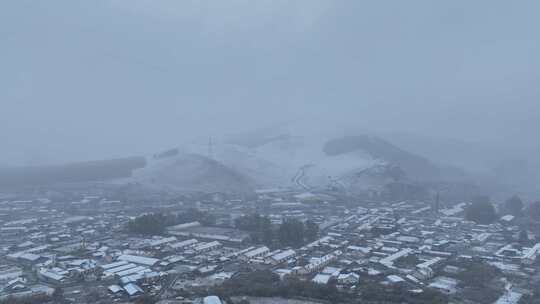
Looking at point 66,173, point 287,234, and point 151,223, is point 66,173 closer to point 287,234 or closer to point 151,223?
point 151,223

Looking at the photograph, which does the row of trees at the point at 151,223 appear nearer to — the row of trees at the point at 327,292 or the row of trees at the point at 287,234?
the row of trees at the point at 287,234

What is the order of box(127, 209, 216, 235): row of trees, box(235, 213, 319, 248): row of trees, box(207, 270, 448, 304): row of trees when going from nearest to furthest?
box(207, 270, 448, 304): row of trees < box(235, 213, 319, 248): row of trees < box(127, 209, 216, 235): row of trees

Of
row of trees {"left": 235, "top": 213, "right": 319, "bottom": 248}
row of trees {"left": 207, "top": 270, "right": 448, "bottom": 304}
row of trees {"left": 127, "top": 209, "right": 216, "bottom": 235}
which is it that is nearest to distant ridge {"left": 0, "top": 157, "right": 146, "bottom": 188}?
row of trees {"left": 127, "top": 209, "right": 216, "bottom": 235}

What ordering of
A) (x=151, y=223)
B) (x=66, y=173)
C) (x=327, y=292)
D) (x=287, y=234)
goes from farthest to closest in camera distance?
(x=66, y=173), (x=151, y=223), (x=287, y=234), (x=327, y=292)

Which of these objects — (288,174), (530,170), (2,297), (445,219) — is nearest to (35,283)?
(2,297)

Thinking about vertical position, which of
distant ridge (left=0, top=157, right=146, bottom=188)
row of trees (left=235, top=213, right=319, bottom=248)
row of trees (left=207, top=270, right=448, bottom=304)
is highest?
distant ridge (left=0, top=157, right=146, bottom=188)

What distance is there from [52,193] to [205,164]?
12.8 metres

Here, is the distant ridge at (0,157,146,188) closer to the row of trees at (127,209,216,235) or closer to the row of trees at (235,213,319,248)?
the row of trees at (127,209,216,235)

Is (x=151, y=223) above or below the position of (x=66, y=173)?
below

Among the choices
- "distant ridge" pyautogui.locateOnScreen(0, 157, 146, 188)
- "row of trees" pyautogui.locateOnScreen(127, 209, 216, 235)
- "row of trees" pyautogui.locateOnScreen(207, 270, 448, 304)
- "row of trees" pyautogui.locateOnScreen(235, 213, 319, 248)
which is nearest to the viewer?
"row of trees" pyautogui.locateOnScreen(207, 270, 448, 304)

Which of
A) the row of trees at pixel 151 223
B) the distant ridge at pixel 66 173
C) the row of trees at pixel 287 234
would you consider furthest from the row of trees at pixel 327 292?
the distant ridge at pixel 66 173

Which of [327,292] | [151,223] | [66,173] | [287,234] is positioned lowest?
[327,292]

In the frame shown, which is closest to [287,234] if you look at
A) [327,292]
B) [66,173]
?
[327,292]

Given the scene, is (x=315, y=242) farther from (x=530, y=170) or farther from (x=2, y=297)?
(x=530, y=170)
